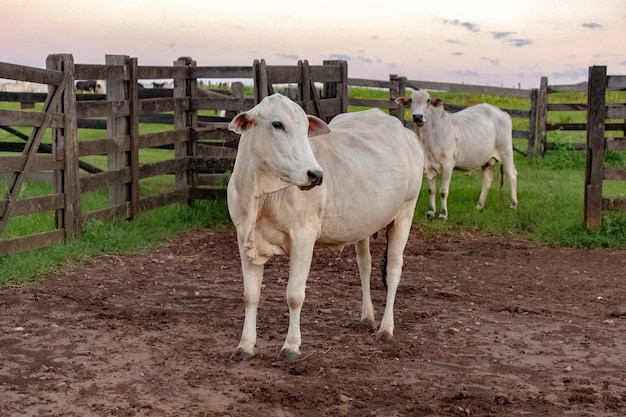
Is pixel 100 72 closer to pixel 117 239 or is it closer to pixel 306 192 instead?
pixel 117 239

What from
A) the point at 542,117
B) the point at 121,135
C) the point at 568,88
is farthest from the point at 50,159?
the point at 568,88

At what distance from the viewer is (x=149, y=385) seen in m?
5.18

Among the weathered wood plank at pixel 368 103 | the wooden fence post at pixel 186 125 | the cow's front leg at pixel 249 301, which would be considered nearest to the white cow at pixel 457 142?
the wooden fence post at pixel 186 125

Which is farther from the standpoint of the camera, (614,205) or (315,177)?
(614,205)

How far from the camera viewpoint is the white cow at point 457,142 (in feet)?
41.3

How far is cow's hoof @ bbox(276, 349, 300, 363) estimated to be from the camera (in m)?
5.59

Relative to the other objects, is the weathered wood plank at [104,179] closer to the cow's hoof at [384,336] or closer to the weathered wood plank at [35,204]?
the weathered wood plank at [35,204]

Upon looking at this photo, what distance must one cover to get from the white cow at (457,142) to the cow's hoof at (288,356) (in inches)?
268

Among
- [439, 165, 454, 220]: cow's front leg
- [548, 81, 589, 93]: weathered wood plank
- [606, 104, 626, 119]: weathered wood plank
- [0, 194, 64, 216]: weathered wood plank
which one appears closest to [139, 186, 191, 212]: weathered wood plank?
[0, 194, 64, 216]: weathered wood plank

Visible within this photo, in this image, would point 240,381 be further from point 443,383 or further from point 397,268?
point 397,268

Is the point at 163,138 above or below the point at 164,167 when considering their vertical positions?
above

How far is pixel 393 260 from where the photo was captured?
21.4 ft

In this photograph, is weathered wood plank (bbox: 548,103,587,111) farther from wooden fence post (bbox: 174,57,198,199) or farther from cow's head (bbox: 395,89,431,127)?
wooden fence post (bbox: 174,57,198,199)

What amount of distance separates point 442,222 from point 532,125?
29.3 ft
